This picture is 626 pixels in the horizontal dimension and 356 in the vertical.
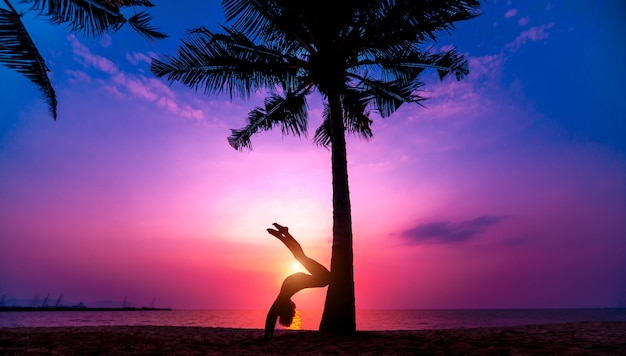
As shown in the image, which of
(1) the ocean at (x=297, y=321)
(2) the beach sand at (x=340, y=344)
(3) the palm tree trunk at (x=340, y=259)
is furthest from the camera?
(1) the ocean at (x=297, y=321)

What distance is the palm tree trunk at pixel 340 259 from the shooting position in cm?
657

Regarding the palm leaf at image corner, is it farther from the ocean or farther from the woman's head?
the ocean

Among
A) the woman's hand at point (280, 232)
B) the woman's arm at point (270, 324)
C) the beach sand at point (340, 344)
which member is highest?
the woman's hand at point (280, 232)

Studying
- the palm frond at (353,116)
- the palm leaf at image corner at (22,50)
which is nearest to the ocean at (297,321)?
the palm frond at (353,116)

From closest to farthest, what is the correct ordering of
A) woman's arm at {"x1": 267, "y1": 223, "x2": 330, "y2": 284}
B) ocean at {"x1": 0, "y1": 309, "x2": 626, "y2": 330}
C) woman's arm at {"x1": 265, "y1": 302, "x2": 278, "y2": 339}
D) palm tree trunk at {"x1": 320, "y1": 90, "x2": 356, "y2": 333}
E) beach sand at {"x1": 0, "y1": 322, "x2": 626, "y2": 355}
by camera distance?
beach sand at {"x1": 0, "y1": 322, "x2": 626, "y2": 355} < woman's arm at {"x1": 265, "y1": 302, "x2": 278, "y2": 339} < palm tree trunk at {"x1": 320, "y1": 90, "x2": 356, "y2": 333} < woman's arm at {"x1": 267, "y1": 223, "x2": 330, "y2": 284} < ocean at {"x1": 0, "y1": 309, "x2": 626, "y2": 330}

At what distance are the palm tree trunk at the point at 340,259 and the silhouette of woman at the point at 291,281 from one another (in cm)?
27

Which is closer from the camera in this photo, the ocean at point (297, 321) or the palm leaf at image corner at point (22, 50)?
the palm leaf at image corner at point (22, 50)

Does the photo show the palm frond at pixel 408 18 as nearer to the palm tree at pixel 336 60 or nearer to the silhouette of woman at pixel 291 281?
the palm tree at pixel 336 60

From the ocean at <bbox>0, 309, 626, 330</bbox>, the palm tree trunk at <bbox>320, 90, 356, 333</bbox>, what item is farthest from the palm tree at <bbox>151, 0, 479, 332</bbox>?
the ocean at <bbox>0, 309, 626, 330</bbox>

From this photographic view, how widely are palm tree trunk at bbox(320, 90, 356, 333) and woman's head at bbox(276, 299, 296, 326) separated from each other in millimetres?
634

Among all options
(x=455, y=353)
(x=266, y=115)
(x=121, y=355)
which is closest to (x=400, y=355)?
(x=455, y=353)

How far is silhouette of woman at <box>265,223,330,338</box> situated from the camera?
661cm

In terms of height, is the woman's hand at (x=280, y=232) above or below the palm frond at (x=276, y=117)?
below

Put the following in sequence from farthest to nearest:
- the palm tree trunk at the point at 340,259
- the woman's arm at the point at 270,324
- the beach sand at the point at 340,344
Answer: the palm tree trunk at the point at 340,259
the woman's arm at the point at 270,324
the beach sand at the point at 340,344
